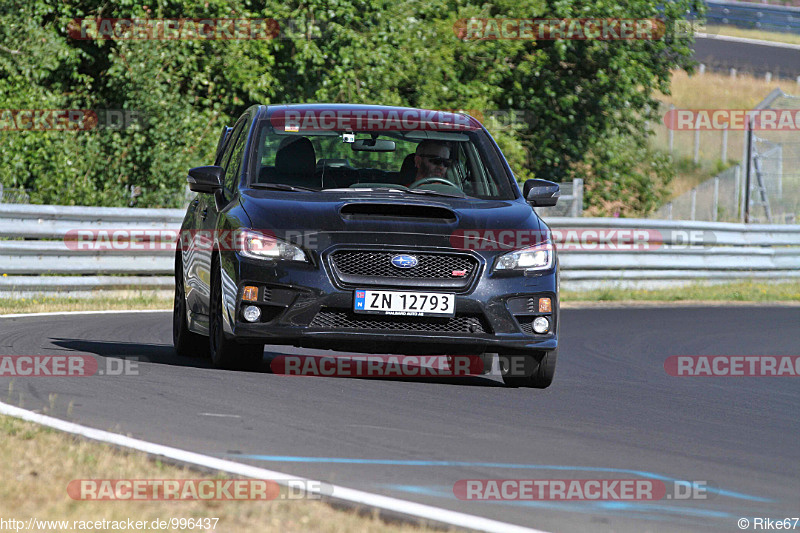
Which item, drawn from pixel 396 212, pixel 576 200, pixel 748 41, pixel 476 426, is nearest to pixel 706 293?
pixel 576 200

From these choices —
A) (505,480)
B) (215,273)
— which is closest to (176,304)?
(215,273)

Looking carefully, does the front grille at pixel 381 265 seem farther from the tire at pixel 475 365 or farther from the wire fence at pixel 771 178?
the wire fence at pixel 771 178

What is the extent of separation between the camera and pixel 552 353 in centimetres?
847

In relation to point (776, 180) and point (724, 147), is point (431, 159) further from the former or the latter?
point (724, 147)

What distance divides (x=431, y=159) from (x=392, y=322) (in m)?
1.69

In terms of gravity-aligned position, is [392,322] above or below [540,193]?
below

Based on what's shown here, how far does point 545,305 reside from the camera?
27.2 ft
